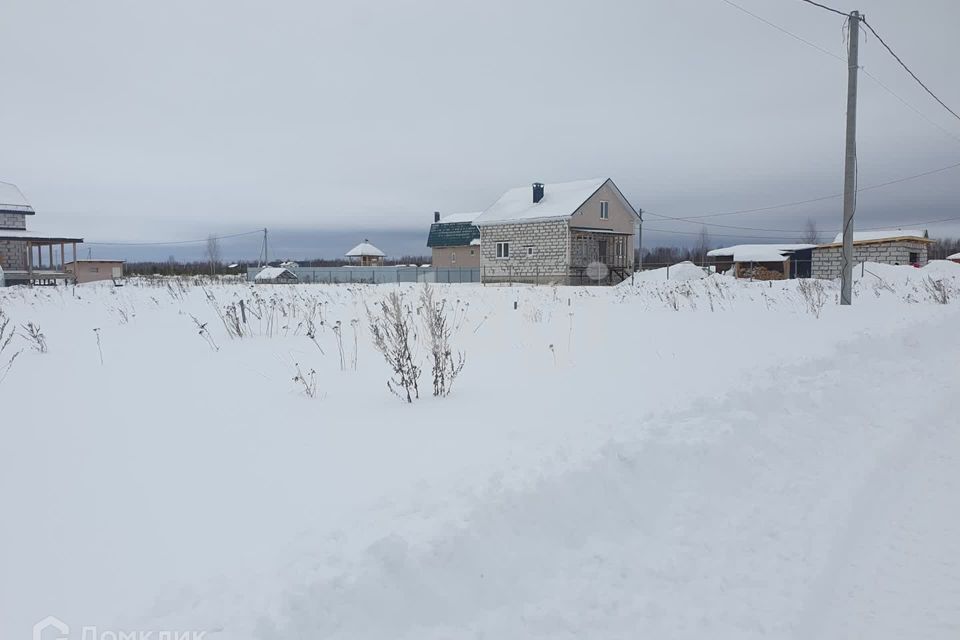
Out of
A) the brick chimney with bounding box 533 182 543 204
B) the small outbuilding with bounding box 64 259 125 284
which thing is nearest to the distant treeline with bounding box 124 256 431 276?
the small outbuilding with bounding box 64 259 125 284

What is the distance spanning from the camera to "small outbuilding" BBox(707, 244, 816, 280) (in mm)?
43062

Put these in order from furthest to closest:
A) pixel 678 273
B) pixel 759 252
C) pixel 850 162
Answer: pixel 759 252, pixel 678 273, pixel 850 162

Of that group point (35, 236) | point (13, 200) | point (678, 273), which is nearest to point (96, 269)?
point (13, 200)

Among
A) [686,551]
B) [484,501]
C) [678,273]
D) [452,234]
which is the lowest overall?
[686,551]

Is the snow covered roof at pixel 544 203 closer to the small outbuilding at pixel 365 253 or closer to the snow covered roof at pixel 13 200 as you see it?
the snow covered roof at pixel 13 200

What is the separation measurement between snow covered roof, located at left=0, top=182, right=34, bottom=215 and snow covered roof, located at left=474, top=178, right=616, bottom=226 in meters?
26.6

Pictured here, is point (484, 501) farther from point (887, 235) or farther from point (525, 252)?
point (887, 235)

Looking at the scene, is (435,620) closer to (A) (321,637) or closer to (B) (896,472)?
(A) (321,637)

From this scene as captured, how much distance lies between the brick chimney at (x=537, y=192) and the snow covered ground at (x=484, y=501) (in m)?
30.0

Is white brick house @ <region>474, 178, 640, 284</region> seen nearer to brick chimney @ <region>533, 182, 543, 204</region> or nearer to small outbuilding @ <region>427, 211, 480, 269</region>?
brick chimney @ <region>533, 182, 543, 204</region>

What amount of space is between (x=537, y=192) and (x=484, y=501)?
3369 cm

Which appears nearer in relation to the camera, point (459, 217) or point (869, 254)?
point (869, 254)

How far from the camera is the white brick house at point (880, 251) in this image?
108ft

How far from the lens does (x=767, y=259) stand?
146ft
